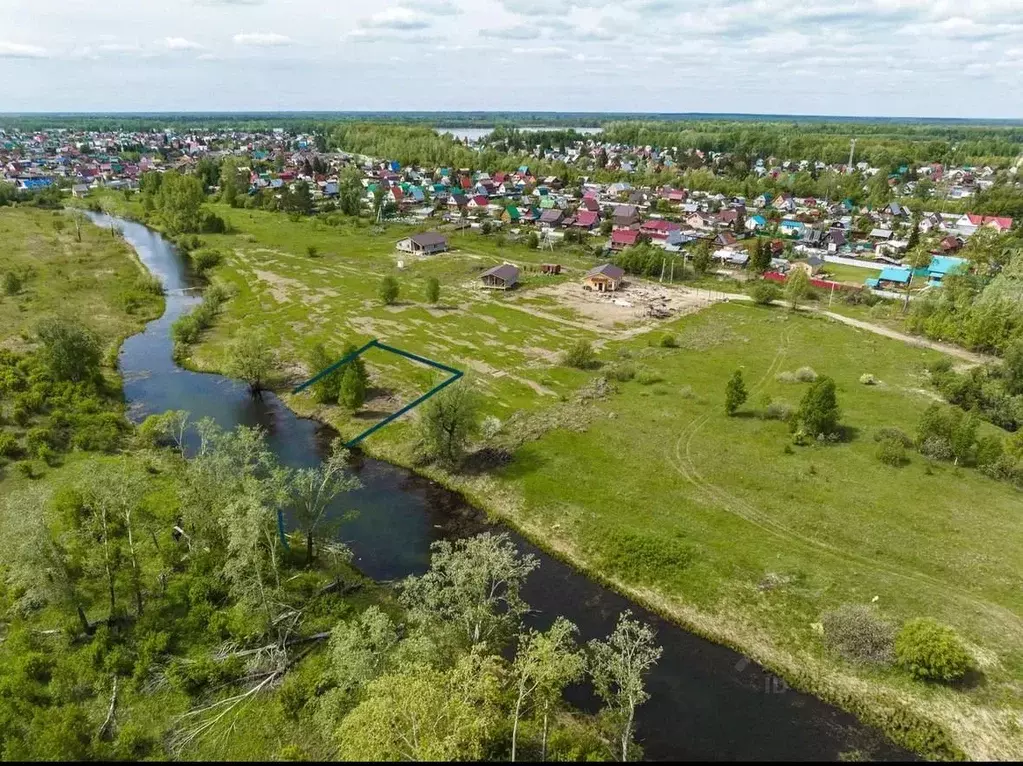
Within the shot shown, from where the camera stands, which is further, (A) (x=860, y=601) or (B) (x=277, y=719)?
(A) (x=860, y=601)

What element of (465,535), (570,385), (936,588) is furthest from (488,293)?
(936,588)

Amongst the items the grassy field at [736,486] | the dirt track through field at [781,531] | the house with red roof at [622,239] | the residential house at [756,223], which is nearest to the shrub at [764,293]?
the grassy field at [736,486]

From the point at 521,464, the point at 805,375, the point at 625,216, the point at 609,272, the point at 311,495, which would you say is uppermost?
the point at 625,216

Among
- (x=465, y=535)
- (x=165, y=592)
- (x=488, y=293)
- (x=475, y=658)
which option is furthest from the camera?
(x=488, y=293)

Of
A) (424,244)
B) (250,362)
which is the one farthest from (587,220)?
(250,362)

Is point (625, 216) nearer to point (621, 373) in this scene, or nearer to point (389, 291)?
point (389, 291)

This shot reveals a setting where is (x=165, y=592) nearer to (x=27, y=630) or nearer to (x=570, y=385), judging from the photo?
(x=27, y=630)

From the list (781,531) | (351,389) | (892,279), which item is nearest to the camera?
(781,531)

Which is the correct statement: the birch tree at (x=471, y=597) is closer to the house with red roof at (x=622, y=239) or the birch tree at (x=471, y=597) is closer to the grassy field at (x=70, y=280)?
the grassy field at (x=70, y=280)
